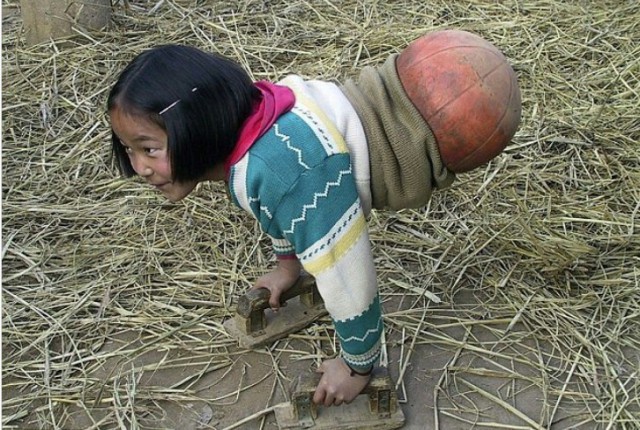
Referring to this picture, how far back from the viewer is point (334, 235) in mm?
2221

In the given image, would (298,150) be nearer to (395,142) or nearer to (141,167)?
(395,142)

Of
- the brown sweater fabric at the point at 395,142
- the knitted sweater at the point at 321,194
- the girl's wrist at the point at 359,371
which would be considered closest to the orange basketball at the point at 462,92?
the brown sweater fabric at the point at 395,142

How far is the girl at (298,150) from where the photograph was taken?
2182 mm

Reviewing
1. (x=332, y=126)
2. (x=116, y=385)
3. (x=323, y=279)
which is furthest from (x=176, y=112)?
(x=116, y=385)

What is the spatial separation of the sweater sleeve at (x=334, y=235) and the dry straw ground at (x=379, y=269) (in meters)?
0.55

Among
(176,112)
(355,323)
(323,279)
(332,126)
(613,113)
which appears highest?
(176,112)

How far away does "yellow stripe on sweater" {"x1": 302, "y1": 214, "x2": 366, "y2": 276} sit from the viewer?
2.23 metres

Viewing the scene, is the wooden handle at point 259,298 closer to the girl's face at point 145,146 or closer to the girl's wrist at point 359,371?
the girl's wrist at point 359,371

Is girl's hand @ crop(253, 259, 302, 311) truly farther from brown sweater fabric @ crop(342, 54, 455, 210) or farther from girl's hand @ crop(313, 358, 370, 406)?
brown sweater fabric @ crop(342, 54, 455, 210)

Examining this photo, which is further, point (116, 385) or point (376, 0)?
point (376, 0)

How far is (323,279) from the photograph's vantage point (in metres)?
2.26

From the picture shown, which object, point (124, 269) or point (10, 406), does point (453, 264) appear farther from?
point (10, 406)

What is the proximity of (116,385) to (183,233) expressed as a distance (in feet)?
2.66

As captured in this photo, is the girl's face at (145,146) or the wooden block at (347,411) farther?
the wooden block at (347,411)
